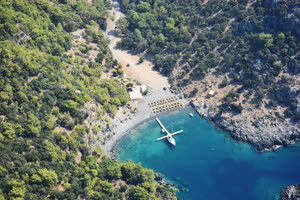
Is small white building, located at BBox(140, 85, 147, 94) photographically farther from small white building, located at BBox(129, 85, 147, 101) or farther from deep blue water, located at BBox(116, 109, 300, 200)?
deep blue water, located at BBox(116, 109, 300, 200)

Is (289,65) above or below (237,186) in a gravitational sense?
above

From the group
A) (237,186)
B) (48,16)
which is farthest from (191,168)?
A: (48,16)

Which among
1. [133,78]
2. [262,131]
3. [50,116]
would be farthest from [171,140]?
[50,116]

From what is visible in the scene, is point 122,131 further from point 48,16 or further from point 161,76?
point 48,16

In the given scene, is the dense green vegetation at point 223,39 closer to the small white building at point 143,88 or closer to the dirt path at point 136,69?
the dirt path at point 136,69

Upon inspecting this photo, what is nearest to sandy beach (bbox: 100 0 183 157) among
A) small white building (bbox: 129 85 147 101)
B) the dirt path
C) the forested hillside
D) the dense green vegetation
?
the dirt path

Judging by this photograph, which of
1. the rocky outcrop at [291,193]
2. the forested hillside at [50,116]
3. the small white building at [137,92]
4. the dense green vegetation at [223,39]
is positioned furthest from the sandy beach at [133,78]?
the rocky outcrop at [291,193]

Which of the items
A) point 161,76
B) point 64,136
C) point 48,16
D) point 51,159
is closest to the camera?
point 51,159
